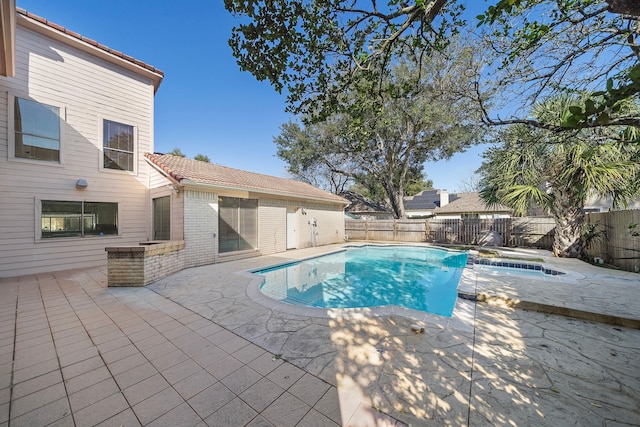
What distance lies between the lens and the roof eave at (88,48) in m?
7.33

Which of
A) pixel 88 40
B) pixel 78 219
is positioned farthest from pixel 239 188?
pixel 88 40

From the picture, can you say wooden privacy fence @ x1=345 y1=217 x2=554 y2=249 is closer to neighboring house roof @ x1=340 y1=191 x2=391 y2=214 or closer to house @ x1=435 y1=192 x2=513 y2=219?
house @ x1=435 y1=192 x2=513 y2=219

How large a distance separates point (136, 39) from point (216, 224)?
8.16m

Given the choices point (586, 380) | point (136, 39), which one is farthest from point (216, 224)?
point (586, 380)

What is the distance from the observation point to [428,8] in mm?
3021

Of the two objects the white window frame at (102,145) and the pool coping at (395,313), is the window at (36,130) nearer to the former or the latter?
the white window frame at (102,145)

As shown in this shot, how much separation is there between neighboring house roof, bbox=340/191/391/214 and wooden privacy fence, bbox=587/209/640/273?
17.8 metres

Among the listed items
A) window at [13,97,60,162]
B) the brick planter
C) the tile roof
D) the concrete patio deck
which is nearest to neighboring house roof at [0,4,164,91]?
the tile roof

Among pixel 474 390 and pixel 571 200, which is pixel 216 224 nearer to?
pixel 474 390

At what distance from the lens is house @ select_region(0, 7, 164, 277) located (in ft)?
23.4

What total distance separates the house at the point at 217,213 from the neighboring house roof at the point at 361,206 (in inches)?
590

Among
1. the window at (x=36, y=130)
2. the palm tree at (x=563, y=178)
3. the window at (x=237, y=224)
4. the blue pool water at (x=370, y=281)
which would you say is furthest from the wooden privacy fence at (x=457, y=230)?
the window at (x=36, y=130)

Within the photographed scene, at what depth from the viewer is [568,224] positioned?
973 centimetres

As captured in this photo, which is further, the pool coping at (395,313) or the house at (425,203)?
the house at (425,203)
